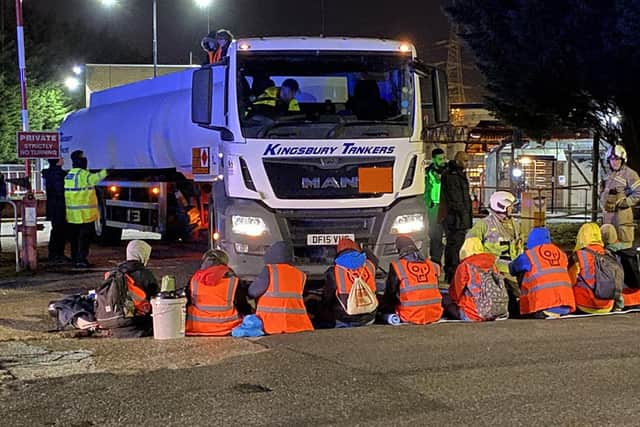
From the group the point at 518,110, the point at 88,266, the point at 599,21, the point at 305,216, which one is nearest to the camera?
the point at 305,216

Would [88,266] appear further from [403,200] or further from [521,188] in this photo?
[521,188]

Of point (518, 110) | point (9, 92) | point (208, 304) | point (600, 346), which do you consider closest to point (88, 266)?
point (208, 304)

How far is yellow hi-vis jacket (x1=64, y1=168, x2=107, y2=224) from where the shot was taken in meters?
13.5

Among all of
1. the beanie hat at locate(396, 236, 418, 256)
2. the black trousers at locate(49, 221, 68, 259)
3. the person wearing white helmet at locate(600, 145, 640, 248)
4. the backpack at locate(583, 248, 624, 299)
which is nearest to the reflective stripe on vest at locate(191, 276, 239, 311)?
the beanie hat at locate(396, 236, 418, 256)

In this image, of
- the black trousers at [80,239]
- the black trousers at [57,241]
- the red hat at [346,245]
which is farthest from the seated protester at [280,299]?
the black trousers at [57,241]

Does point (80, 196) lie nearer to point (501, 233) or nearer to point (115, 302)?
point (115, 302)

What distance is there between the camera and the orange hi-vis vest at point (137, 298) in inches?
338

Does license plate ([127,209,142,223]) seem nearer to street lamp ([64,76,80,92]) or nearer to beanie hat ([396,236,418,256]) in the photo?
beanie hat ([396,236,418,256])

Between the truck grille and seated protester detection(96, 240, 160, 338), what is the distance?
1.85 meters

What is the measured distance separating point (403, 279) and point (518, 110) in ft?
54.0

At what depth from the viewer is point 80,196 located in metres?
13.5

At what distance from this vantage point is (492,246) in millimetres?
10047

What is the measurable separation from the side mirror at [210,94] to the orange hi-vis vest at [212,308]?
7.40 feet

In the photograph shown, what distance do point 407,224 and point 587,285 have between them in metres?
2.11
